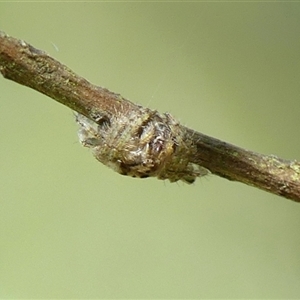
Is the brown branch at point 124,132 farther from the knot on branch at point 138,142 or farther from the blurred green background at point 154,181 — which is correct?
the blurred green background at point 154,181

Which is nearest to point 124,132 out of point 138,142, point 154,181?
point 138,142

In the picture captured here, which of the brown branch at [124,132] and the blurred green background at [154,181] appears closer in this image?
the brown branch at [124,132]

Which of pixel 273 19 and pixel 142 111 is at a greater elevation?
pixel 273 19

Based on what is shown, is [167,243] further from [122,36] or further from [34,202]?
[122,36]

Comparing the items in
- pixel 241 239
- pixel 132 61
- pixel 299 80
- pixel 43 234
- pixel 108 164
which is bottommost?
pixel 108 164

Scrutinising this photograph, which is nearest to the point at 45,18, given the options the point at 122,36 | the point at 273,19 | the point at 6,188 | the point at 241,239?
the point at 122,36

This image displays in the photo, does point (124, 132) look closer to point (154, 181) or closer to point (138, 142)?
point (138, 142)

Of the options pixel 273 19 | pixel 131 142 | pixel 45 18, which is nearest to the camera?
pixel 131 142

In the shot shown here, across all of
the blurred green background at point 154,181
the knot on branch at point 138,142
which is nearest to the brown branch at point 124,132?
the knot on branch at point 138,142
